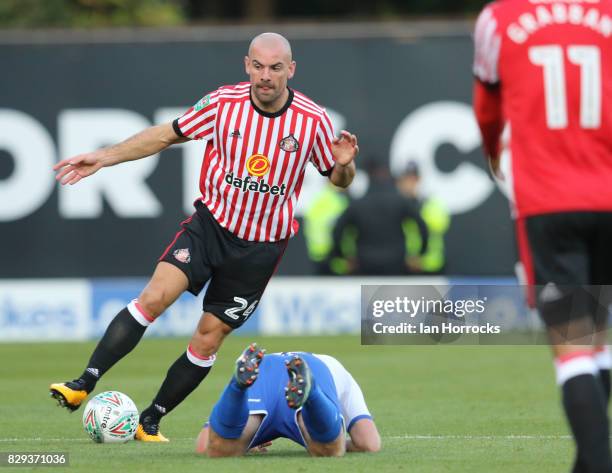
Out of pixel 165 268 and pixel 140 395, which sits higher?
pixel 165 268

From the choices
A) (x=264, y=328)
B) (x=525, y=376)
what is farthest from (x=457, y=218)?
(x=525, y=376)

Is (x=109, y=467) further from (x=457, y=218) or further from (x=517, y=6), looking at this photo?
(x=457, y=218)

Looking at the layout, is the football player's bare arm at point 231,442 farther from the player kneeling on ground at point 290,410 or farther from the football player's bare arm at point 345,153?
the football player's bare arm at point 345,153

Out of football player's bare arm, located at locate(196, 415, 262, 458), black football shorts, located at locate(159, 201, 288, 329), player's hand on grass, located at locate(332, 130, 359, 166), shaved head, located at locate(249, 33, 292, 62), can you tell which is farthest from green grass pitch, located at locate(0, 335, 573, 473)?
shaved head, located at locate(249, 33, 292, 62)

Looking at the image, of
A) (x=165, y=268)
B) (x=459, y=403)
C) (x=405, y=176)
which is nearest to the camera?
(x=165, y=268)

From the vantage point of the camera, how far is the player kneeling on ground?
21.5ft

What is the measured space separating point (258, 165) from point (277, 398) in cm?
146

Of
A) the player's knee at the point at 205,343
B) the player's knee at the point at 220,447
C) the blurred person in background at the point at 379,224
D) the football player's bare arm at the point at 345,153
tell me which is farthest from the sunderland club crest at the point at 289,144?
the blurred person in background at the point at 379,224

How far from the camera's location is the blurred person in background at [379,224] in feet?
54.4

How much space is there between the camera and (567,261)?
516cm

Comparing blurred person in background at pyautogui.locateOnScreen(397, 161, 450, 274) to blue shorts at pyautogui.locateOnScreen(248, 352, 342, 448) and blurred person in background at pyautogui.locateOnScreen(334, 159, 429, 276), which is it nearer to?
blurred person in background at pyautogui.locateOnScreen(334, 159, 429, 276)

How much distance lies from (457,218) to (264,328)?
2.84 m

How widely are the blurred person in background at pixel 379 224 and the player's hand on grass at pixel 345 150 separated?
8767 millimetres

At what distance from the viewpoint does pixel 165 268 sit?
772 cm
